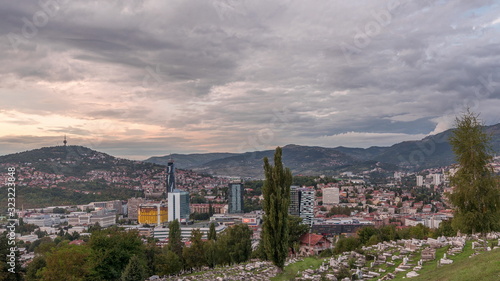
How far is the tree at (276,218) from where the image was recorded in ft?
51.4

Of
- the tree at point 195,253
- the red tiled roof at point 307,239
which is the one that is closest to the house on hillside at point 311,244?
the red tiled roof at point 307,239

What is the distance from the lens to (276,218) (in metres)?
15.8

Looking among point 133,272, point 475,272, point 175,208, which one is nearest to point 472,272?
point 475,272

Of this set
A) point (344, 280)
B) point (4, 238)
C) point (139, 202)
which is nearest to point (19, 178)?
point (139, 202)

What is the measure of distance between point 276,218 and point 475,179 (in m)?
8.12

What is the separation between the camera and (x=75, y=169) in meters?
142

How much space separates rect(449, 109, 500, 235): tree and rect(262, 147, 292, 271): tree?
7019 mm

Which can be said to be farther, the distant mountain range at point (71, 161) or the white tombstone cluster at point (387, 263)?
the distant mountain range at point (71, 161)

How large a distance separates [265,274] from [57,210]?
99152 millimetres

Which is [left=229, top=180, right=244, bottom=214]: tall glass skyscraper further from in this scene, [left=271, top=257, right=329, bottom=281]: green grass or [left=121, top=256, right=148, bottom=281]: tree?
[left=121, top=256, right=148, bottom=281]: tree

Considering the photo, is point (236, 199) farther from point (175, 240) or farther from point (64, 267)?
point (64, 267)

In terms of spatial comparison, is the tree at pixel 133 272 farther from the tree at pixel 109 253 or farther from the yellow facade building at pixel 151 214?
the yellow facade building at pixel 151 214

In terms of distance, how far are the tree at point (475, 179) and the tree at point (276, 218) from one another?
23.0 ft

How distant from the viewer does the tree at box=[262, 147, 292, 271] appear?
15.7m
